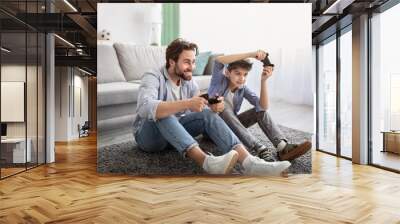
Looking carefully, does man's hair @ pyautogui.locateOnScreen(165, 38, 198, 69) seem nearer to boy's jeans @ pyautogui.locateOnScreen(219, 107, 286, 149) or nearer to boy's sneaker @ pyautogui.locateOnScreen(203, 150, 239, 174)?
boy's jeans @ pyautogui.locateOnScreen(219, 107, 286, 149)

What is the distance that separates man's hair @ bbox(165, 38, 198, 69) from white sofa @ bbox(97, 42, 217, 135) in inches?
3.8

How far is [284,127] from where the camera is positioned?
6.39 meters

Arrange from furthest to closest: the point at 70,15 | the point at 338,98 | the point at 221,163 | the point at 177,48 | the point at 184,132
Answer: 1. the point at 338,98
2. the point at 70,15
3. the point at 177,48
4. the point at 221,163
5. the point at 184,132

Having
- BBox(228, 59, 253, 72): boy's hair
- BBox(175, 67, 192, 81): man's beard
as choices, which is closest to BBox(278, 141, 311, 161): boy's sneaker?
BBox(228, 59, 253, 72): boy's hair

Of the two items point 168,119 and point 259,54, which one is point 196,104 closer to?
point 168,119

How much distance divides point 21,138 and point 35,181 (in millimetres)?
1071

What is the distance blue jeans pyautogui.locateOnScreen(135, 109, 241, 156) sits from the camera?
613 cm

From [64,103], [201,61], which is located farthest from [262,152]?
[64,103]

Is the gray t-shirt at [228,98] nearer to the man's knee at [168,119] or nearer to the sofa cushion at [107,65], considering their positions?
the man's knee at [168,119]

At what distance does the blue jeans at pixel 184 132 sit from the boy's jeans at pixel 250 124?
0.10 m

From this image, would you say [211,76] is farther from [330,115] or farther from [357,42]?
[330,115]

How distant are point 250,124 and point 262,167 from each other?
2.24 ft

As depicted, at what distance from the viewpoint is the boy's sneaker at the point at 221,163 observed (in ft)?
20.4

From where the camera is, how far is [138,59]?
6.32 meters
